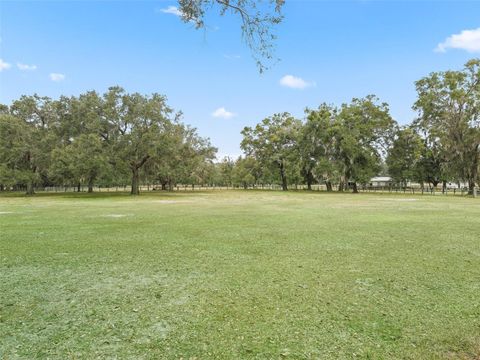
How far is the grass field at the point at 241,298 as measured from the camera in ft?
9.70

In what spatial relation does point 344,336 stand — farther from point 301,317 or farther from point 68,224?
point 68,224

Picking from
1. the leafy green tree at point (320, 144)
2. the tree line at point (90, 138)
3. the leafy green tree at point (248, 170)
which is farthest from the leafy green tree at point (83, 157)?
the leafy green tree at point (248, 170)

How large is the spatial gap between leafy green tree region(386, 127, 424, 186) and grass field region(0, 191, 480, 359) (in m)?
37.5

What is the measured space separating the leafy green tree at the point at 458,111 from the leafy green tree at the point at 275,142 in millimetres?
17752

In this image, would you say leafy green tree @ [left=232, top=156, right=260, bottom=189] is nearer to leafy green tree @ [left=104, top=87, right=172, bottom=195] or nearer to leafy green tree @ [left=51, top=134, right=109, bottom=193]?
leafy green tree @ [left=104, top=87, right=172, bottom=195]

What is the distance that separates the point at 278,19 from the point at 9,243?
25.7 feet

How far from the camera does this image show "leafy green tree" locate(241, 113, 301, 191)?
5016 cm

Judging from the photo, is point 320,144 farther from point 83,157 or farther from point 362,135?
point 83,157

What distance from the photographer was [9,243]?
7.61 meters

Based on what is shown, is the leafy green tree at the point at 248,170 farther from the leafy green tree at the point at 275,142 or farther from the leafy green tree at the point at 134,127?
the leafy green tree at the point at 134,127

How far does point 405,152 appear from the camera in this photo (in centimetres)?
4362

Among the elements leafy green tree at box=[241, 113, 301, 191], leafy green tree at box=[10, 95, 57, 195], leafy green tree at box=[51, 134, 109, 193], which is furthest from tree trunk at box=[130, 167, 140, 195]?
leafy green tree at box=[241, 113, 301, 191]

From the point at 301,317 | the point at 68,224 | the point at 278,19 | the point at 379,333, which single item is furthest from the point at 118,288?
the point at 68,224

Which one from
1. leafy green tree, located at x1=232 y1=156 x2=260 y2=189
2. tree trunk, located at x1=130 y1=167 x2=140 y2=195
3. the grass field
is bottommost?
the grass field
